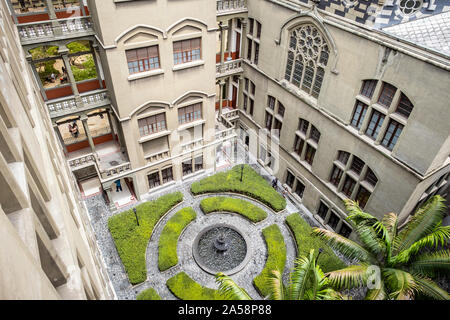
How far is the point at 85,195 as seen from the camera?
97.0 feet

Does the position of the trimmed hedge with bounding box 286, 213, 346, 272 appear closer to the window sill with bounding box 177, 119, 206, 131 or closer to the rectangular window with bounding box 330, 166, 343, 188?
the rectangular window with bounding box 330, 166, 343, 188

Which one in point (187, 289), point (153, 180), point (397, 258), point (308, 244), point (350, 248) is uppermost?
point (397, 258)

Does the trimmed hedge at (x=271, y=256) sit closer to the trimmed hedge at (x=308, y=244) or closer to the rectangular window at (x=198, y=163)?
the trimmed hedge at (x=308, y=244)

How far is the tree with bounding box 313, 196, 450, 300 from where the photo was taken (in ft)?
49.5

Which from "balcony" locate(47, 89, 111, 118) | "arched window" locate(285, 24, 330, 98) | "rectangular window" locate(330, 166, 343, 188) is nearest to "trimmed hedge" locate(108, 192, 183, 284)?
"balcony" locate(47, 89, 111, 118)

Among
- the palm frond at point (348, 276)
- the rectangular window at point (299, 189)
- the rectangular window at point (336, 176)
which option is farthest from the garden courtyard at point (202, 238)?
the palm frond at point (348, 276)

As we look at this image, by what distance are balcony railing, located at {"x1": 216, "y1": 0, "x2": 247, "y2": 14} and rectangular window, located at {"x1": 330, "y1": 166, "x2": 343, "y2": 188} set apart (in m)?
17.2

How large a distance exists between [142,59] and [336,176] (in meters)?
18.7

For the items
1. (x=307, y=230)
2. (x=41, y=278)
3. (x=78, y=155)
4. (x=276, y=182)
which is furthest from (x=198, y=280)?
(x=41, y=278)

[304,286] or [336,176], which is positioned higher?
[304,286]

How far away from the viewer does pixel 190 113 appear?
28531 millimetres

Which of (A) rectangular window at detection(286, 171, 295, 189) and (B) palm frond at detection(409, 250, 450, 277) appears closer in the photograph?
(B) palm frond at detection(409, 250, 450, 277)

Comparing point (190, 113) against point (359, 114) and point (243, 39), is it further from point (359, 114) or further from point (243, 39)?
point (359, 114)

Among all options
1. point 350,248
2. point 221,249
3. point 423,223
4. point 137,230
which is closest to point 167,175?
point 137,230
